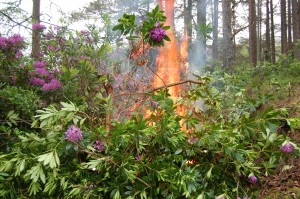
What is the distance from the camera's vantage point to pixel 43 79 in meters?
4.20

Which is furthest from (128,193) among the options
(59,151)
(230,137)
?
(230,137)

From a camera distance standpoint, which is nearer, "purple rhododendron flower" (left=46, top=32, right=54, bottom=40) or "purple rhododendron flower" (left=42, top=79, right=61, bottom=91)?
"purple rhododendron flower" (left=42, top=79, right=61, bottom=91)

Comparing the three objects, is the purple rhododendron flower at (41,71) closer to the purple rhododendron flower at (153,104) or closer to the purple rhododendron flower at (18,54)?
the purple rhododendron flower at (18,54)

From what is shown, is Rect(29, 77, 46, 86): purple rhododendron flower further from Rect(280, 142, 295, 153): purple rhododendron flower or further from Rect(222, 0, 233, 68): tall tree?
Rect(222, 0, 233, 68): tall tree

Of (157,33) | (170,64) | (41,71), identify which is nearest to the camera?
(157,33)

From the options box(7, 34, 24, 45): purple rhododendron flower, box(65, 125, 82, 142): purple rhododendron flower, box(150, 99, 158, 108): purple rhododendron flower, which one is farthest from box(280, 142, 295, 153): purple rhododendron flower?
box(7, 34, 24, 45): purple rhododendron flower

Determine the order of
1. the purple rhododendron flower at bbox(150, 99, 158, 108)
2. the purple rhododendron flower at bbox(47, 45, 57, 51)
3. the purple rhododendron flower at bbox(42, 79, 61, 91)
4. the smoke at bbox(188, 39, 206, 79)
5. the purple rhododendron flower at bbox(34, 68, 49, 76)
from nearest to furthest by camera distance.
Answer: the purple rhododendron flower at bbox(150, 99, 158, 108), the purple rhododendron flower at bbox(42, 79, 61, 91), the purple rhododendron flower at bbox(34, 68, 49, 76), the purple rhododendron flower at bbox(47, 45, 57, 51), the smoke at bbox(188, 39, 206, 79)

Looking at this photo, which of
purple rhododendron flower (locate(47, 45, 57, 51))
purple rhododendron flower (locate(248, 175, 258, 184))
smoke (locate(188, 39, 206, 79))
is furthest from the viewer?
smoke (locate(188, 39, 206, 79))

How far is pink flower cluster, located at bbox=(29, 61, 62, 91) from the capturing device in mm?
3872

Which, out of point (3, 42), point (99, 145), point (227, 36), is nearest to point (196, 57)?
point (227, 36)

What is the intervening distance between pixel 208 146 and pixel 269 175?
779mm

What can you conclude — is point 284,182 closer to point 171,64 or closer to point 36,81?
point 171,64

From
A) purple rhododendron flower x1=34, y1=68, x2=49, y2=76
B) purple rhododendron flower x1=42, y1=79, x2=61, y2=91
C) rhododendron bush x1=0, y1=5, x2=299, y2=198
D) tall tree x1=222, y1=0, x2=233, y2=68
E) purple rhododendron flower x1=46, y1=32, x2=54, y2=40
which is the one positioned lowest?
rhododendron bush x1=0, y1=5, x2=299, y2=198

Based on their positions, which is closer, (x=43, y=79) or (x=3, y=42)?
(x=3, y=42)
